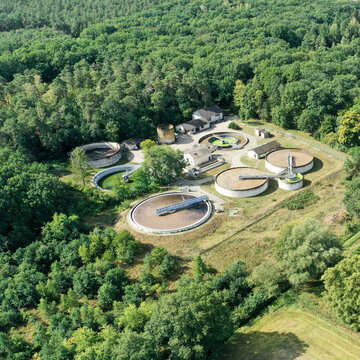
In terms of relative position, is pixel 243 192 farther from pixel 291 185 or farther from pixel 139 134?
A: pixel 139 134

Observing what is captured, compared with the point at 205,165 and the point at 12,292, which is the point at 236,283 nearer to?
the point at 12,292

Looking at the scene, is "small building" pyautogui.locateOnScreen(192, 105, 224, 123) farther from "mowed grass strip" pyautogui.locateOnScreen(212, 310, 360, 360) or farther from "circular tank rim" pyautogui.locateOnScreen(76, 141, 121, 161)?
"mowed grass strip" pyautogui.locateOnScreen(212, 310, 360, 360)

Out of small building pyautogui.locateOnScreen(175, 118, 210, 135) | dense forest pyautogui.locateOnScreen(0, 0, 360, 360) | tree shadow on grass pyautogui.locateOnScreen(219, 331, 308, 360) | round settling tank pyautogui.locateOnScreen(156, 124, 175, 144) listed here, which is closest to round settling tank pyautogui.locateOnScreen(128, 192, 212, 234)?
dense forest pyautogui.locateOnScreen(0, 0, 360, 360)

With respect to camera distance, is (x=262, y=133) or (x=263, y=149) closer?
(x=263, y=149)

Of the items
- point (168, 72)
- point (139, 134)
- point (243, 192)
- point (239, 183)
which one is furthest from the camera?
point (168, 72)

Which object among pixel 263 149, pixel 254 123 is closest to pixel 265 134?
pixel 254 123

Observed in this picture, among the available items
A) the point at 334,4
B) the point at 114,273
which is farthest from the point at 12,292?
the point at 334,4

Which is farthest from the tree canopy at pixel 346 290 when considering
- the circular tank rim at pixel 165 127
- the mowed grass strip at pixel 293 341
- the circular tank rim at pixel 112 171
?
the circular tank rim at pixel 165 127
